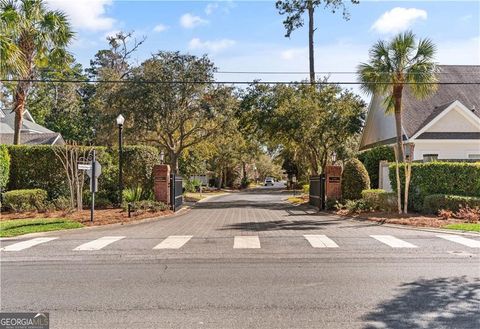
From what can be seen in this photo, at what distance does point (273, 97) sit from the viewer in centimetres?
3366

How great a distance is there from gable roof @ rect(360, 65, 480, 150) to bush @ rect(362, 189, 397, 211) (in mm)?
8539

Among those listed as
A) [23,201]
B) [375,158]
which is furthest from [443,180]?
[23,201]

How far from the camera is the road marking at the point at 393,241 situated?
38.1 ft

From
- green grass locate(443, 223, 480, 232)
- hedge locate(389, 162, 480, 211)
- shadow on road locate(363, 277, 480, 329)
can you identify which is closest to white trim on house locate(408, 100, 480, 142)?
hedge locate(389, 162, 480, 211)

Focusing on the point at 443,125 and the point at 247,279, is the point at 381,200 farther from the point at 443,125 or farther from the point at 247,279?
the point at 247,279

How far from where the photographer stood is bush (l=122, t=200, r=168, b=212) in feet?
65.9

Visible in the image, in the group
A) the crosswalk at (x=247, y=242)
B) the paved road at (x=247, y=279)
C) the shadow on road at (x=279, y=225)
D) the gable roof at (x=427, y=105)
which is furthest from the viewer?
the gable roof at (x=427, y=105)

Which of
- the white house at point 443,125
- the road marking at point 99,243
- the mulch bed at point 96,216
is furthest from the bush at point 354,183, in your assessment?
the road marking at point 99,243

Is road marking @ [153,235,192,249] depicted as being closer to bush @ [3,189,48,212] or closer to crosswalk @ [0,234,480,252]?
crosswalk @ [0,234,480,252]

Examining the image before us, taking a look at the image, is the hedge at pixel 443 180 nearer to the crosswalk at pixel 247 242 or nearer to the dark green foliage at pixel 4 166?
the crosswalk at pixel 247 242

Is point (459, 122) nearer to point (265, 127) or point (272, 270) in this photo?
point (265, 127)

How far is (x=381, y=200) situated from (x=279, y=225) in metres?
6.06

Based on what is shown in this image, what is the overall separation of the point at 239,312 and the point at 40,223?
37.7ft

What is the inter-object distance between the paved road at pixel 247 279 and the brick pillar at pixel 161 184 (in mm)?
8274
